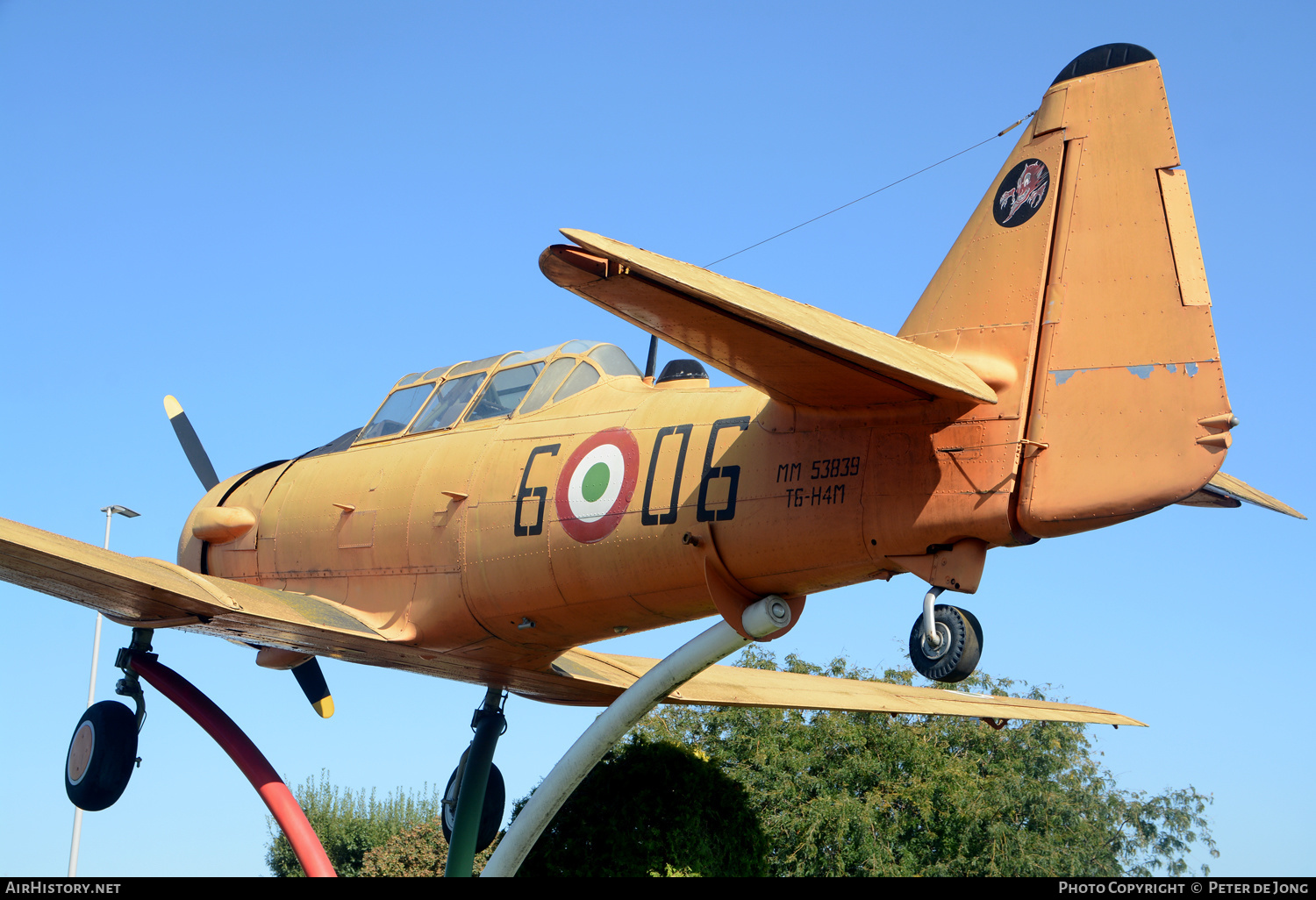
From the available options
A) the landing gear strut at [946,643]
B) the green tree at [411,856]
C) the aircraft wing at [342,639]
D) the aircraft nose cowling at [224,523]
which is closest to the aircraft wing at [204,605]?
the aircraft wing at [342,639]

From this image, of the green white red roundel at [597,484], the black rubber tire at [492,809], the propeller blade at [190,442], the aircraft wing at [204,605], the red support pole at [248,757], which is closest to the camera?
the green white red roundel at [597,484]

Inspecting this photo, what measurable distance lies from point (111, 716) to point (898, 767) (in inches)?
498

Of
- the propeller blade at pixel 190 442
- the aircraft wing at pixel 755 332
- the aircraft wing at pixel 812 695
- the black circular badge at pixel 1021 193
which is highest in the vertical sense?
the propeller blade at pixel 190 442

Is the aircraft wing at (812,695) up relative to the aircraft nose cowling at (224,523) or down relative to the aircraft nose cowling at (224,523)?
down

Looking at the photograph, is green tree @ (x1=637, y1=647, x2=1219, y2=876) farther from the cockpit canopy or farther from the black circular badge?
the black circular badge

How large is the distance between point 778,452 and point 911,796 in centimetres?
1234

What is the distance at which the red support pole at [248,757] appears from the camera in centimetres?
1144

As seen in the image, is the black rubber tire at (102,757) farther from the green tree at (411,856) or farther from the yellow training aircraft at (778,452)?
the green tree at (411,856)

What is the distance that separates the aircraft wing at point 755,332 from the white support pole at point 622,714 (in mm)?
1855

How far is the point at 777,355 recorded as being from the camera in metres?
7.45

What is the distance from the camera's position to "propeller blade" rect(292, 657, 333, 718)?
13.9m

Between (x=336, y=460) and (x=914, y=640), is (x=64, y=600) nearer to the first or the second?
(x=336, y=460)

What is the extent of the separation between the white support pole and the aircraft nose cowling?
4543 mm

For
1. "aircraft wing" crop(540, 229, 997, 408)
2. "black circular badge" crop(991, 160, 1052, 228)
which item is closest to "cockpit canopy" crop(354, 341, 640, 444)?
"aircraft wing" crop(540, 229, 997, 408)
